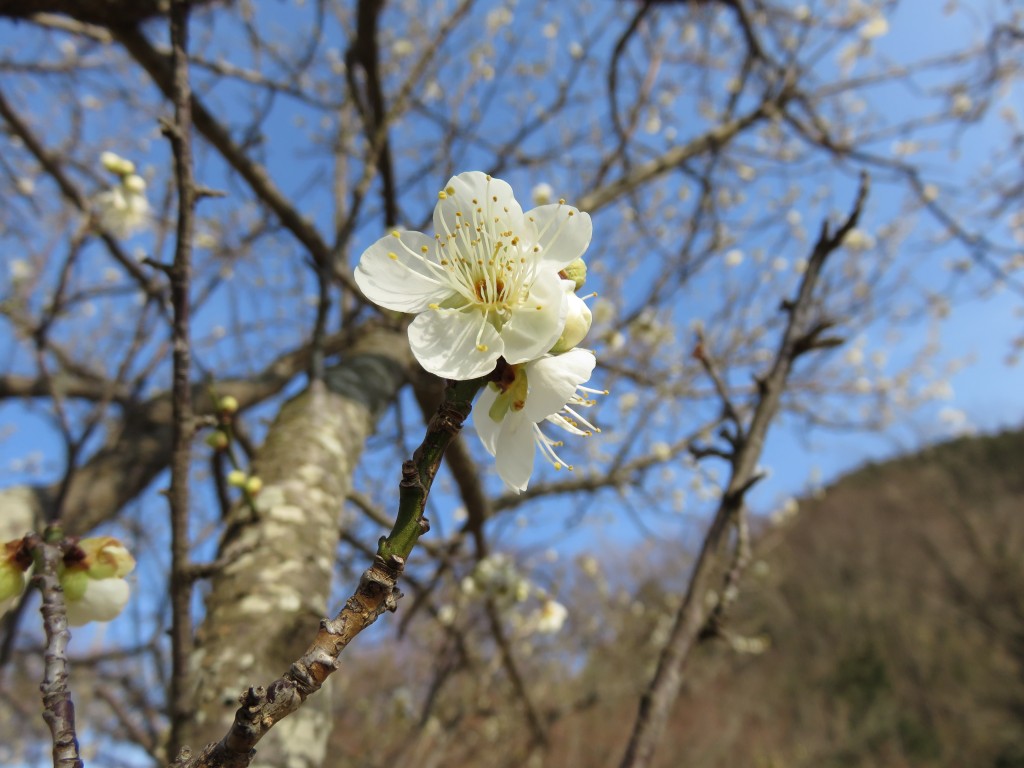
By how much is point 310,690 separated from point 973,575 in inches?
882

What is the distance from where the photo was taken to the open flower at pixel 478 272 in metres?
0.62

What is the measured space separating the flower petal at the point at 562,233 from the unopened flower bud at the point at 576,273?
11mm

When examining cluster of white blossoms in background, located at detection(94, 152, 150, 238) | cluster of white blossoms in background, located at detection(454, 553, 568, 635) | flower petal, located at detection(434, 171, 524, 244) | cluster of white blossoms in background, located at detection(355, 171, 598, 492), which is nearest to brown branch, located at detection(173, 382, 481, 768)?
cluster of white blossoms in background, located at detection(355, 171, 598, 492)

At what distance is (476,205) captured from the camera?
2.53ft

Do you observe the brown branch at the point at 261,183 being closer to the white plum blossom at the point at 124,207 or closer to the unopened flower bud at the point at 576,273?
the white plum blossom at the point at 124,207

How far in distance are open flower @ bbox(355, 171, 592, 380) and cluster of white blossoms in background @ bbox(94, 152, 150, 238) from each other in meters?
1.73

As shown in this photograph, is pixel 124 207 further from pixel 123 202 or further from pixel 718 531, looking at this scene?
pixel 718 531

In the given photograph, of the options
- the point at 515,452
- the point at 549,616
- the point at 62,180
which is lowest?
the point at 515,452

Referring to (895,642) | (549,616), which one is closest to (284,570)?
(549,616)

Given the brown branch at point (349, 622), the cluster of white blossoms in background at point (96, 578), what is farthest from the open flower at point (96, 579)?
the brown branch at point (349, 622)

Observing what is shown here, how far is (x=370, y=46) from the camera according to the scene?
256cm

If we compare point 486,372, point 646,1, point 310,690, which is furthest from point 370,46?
point 310,690

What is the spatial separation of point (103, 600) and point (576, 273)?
0.68 m

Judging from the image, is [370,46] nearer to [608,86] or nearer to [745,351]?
[608,86]
